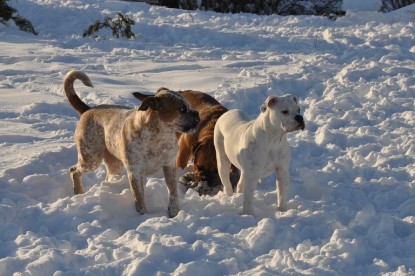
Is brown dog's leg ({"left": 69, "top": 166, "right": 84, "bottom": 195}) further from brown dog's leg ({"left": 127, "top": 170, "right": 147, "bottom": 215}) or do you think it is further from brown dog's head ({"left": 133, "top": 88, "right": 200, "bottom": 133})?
brown dog's head ({"left": 133, "top": 88, "right": 200, "bottom": 133})

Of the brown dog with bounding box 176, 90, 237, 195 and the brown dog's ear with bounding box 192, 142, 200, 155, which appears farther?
the brown dog's ear with bounding box 192, 142, 200, 155

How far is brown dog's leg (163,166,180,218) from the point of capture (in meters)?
6.61

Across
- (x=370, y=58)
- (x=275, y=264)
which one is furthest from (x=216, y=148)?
(x=370, y=58)

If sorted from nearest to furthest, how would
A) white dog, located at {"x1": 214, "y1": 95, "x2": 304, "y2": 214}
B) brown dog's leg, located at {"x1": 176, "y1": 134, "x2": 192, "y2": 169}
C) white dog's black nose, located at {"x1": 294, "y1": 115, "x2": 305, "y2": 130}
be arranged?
white dog's black nose, located at {"x1": 294, "y1": 115, "x2": 305, "y2": 130}
white dog, located at {"x1": 214, "y1": 95, "x2": 304, "y2": 214}
brown dog's leg, located at {"x1": 176, "y1": 134, "x2": 192, "y2": 169}

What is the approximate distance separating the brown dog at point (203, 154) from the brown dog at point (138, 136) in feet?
2.34

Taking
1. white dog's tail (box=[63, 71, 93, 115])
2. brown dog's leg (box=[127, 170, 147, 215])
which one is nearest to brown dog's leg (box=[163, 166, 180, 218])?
brown dog's leg (box=[127, 170, 147, 215])

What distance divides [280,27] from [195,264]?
11.1 metres

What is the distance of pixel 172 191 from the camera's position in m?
Result: 6.66

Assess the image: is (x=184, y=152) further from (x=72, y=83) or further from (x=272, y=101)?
(x=272, y=101)

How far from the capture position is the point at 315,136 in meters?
8.77

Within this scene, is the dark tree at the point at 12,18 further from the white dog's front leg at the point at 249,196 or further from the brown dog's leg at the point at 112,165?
the white dog's front leg at the point at 249,196

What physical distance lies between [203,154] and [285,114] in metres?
1.58

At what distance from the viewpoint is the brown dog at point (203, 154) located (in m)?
7.38

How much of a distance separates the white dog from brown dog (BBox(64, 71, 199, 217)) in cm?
55
